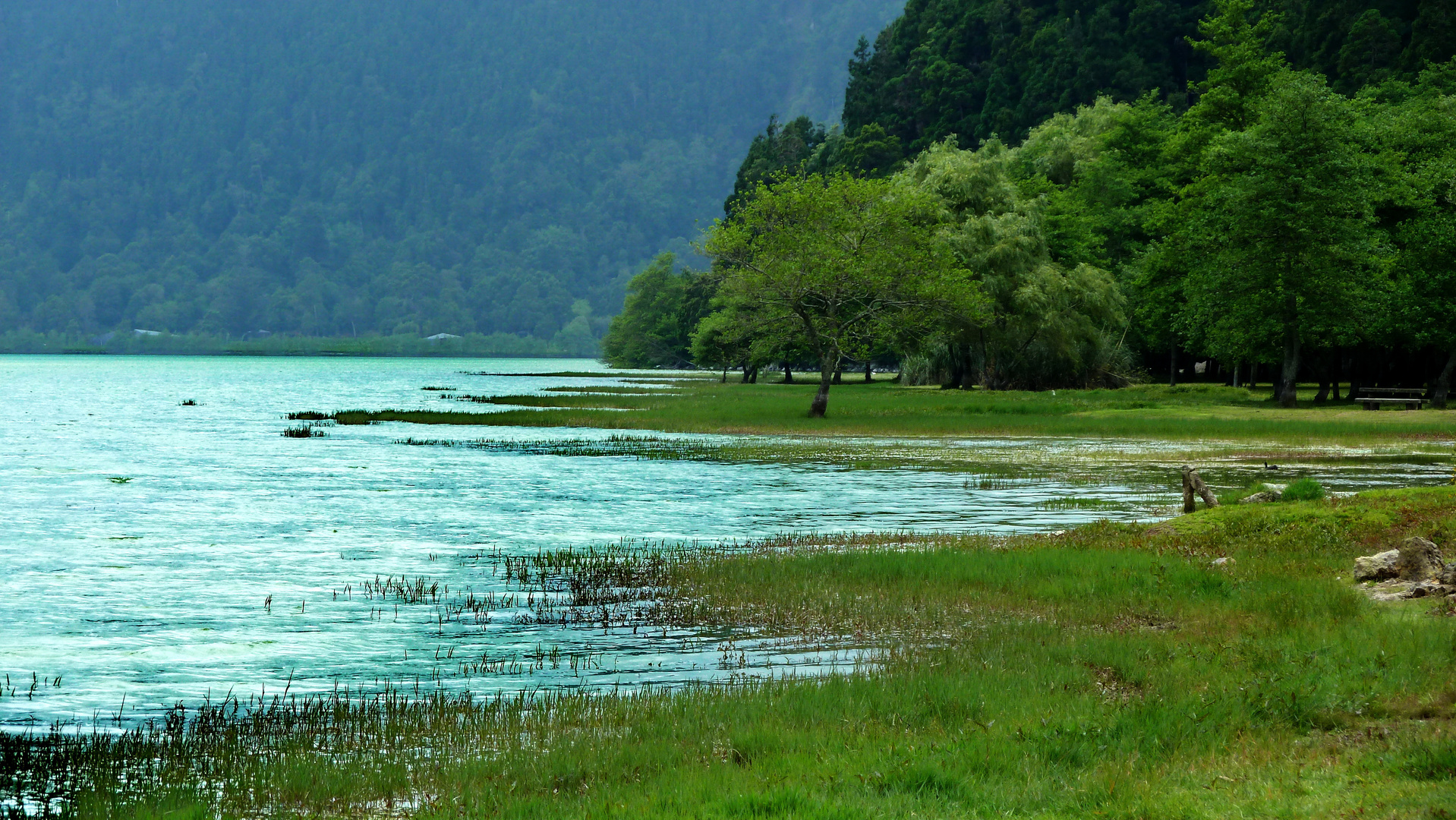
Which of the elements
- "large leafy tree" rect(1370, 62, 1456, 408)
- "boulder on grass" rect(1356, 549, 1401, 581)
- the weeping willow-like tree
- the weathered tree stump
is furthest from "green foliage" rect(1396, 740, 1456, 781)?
the weeping willow-like tree

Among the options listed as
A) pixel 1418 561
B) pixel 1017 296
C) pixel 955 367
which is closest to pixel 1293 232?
pixel 1017 296

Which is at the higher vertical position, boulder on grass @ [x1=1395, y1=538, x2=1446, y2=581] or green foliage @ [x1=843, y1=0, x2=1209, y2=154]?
green foliage @ [x1=843, y1=0, x2=1209, y2=154]

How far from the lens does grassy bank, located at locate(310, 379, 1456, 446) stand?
5406 centimetres

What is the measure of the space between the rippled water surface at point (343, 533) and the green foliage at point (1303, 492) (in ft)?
11.0

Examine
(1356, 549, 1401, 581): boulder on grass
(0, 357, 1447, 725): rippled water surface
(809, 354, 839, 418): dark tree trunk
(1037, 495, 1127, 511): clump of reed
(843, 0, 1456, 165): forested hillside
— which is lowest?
(0, 357, 1447, 725): rippled water surface

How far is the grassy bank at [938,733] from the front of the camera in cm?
879

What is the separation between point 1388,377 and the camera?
269 ft

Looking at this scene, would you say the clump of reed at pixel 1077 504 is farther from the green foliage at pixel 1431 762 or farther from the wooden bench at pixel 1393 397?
the wooden bench at pixel 1393 397

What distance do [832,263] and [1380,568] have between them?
1830 inches

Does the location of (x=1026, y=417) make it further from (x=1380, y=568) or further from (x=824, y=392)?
(x=1380, y=568)

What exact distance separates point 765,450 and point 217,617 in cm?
3112

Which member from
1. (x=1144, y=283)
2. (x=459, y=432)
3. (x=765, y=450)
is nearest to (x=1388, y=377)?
(x=1144, y=283)

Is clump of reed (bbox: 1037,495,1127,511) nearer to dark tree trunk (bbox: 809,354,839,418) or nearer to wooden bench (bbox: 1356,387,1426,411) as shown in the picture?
dark tree trunk (bbox: 809,354,839,418)

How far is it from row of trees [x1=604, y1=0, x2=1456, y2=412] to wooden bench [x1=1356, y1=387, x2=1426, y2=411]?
2000 millimetres
